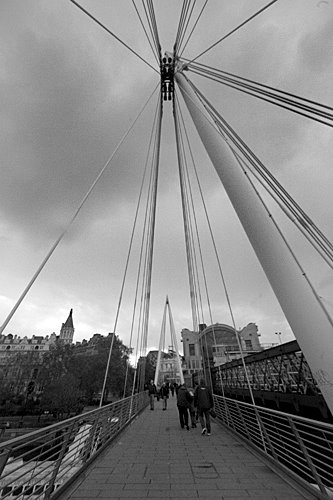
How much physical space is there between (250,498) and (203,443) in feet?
10.7

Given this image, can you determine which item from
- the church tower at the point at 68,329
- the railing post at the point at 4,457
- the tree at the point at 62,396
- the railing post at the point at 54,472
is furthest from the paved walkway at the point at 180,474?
the church tower at the point at 68,329

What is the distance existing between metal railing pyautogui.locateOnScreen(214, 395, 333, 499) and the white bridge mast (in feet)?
2.33

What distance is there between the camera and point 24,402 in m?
39.0

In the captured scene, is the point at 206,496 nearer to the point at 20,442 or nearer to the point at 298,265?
the point at 20,442

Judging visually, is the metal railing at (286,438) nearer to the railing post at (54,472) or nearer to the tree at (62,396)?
the railing post at (54,472)

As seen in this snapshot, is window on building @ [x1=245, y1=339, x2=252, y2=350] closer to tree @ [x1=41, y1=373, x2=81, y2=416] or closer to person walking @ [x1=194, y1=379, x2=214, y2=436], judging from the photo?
tree @ [x1=41, y1=373, x2=81, y2=416]

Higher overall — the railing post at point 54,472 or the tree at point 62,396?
the tree at point 62,396

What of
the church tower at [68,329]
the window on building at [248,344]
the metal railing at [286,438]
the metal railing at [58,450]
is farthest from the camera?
the church tower at [68,329]

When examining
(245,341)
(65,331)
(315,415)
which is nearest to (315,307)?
(315,415)

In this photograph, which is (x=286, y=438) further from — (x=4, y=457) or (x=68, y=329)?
(x=68, y=329)

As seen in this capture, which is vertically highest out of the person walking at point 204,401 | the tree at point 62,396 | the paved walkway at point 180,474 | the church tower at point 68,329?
the church tower at point 68,329

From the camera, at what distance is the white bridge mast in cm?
286

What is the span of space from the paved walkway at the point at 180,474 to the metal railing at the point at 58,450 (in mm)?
210

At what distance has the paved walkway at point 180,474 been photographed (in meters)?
3.21
